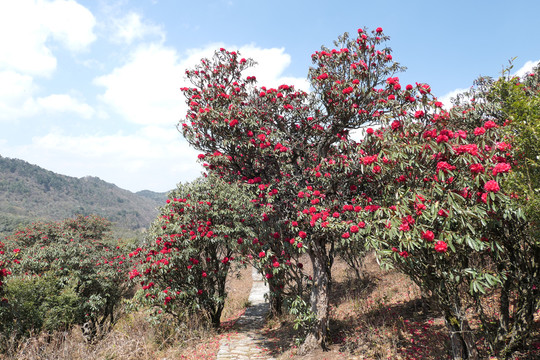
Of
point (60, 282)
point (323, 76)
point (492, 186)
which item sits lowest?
point (60, 282)

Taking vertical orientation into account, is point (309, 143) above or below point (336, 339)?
above

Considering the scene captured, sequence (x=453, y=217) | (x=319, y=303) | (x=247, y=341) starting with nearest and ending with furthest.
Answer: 1. (x=453, y=217)
2. (x=319, y=303)
3. (x=247, y=341)

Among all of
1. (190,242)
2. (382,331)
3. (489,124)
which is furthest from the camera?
(190,242)

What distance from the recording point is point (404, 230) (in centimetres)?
326

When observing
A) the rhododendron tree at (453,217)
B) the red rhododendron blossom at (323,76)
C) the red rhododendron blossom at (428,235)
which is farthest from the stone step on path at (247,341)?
the red rhododendron blossom at (323,76)

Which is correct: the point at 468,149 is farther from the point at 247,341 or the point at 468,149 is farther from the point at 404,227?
the point at 247,341

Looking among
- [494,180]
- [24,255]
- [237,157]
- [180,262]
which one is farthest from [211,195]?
[24,255]

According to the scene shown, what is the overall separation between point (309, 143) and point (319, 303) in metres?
3.70

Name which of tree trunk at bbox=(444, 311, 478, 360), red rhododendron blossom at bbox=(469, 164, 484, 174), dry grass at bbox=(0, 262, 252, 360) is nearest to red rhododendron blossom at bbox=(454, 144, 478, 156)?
red rhododendron blossom at bbox=(469, 164, 484, 174)

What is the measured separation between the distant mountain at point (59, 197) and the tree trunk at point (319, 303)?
344 feet

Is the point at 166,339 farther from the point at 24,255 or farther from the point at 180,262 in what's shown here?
the point at 24,255

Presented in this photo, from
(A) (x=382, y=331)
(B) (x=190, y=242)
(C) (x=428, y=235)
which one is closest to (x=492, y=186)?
(C) (x=428, y=235)

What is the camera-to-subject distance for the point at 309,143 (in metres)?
6.97

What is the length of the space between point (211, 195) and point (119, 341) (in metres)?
3.98
